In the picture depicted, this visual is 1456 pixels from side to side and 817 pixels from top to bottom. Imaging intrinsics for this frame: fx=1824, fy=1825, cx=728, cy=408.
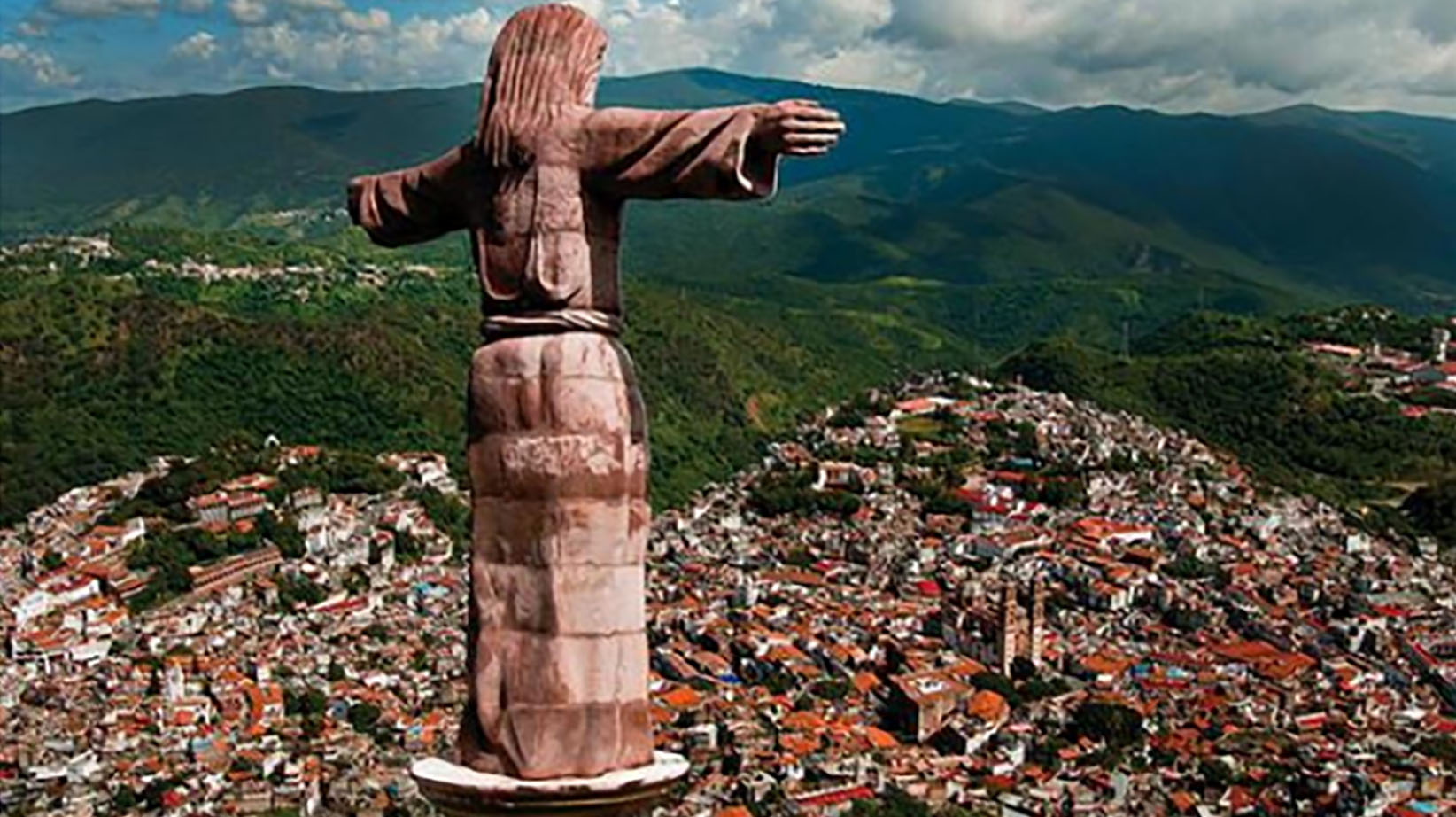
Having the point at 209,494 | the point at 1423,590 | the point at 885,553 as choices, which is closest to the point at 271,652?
the point at 209,494

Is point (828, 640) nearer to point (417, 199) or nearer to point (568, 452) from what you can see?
point (417, 199)

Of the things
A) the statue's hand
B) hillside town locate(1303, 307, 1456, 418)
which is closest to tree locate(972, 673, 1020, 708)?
the statue's hand

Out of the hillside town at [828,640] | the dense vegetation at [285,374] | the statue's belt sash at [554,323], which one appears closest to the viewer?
the statue's belt sash at [554,323]

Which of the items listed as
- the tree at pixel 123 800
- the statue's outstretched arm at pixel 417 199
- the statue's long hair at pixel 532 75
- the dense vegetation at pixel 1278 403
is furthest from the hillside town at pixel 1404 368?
the statue's long hair at pixel 532 75

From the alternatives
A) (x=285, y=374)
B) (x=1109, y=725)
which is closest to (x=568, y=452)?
(x=1109, y=725)

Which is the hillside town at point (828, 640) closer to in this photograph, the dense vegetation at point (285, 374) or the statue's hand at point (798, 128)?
the dense vegetation at point (285, 374)

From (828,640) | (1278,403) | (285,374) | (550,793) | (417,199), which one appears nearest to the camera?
(550,793)

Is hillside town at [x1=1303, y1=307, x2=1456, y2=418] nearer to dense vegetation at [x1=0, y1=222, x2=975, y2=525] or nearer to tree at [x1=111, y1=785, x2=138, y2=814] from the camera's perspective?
dense vegetation at [x1=0, y1=222, x2=975, y2=525]
